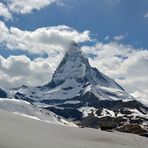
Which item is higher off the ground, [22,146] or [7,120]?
[7,120]

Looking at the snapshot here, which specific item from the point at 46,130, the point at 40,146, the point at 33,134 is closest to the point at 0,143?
the point at 40,146

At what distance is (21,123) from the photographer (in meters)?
12.4

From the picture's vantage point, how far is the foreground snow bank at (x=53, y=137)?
9234mm

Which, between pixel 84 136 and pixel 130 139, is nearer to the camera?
pixel 84 136

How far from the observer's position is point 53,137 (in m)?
11.4

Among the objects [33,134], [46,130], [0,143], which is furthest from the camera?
[46,130]

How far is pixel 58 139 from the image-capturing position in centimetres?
1141

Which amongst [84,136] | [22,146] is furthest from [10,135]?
[84,136]

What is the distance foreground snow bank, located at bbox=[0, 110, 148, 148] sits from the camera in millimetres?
9234

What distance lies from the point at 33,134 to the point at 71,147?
964 millimetres

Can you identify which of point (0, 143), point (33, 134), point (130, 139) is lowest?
point (0, 143)

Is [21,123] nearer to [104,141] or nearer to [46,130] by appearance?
[46,130]

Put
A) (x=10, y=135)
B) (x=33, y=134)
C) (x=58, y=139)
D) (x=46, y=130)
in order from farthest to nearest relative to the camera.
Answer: (x=46, y=130)
(x=58, y=139)
(x=33, y=134)
(x=10, y=135)

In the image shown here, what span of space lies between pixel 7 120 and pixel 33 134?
5.38 ft
